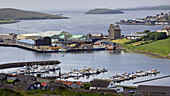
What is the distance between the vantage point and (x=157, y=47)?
79.2ft

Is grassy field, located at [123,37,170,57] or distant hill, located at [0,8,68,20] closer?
grassy field, located at [123,37,170,57]

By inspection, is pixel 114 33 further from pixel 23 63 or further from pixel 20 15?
pixel 20 15

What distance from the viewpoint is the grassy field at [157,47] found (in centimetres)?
2242

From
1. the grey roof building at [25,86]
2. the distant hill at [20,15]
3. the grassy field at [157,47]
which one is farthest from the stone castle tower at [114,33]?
the distant hill at [20,15]

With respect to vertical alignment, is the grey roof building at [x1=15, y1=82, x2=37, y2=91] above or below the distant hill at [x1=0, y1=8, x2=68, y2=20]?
below

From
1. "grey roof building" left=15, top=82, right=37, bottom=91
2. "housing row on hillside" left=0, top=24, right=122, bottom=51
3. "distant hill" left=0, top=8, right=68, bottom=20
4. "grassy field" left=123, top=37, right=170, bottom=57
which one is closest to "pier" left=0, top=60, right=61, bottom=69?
"housing row on hillside" left=0, top=24, right=122, bottom=51

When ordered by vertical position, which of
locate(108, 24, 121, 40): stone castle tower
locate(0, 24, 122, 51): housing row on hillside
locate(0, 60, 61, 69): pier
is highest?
locate(108, 24, 121, 40): stone castle tower

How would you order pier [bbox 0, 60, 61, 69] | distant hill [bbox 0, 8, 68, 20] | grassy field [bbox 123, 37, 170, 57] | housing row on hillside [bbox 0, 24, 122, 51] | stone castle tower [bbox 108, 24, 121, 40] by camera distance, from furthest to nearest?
1. distant hill [bbox 0, 8, 68, 20]
2. stone castle tower [bbox 108, 24, 121, 40]
3. housing row on hillside [bbox 0, 24, 122, 51]
4. grassy field [bbox 123, 37, 170, 57]
5. pier [bbox 0, 60, 61, 69]

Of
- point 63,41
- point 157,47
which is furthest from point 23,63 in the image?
point 63,41

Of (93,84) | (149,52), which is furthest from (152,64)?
(93,84)

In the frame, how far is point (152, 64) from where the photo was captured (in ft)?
62.0

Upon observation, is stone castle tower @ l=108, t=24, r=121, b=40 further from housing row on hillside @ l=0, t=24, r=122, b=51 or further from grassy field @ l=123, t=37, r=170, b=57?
grassy field @ l=123, t=37, r=170, b=57

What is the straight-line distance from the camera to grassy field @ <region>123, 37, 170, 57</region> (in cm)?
2242

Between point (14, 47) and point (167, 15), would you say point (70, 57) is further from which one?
point (167, 15)
